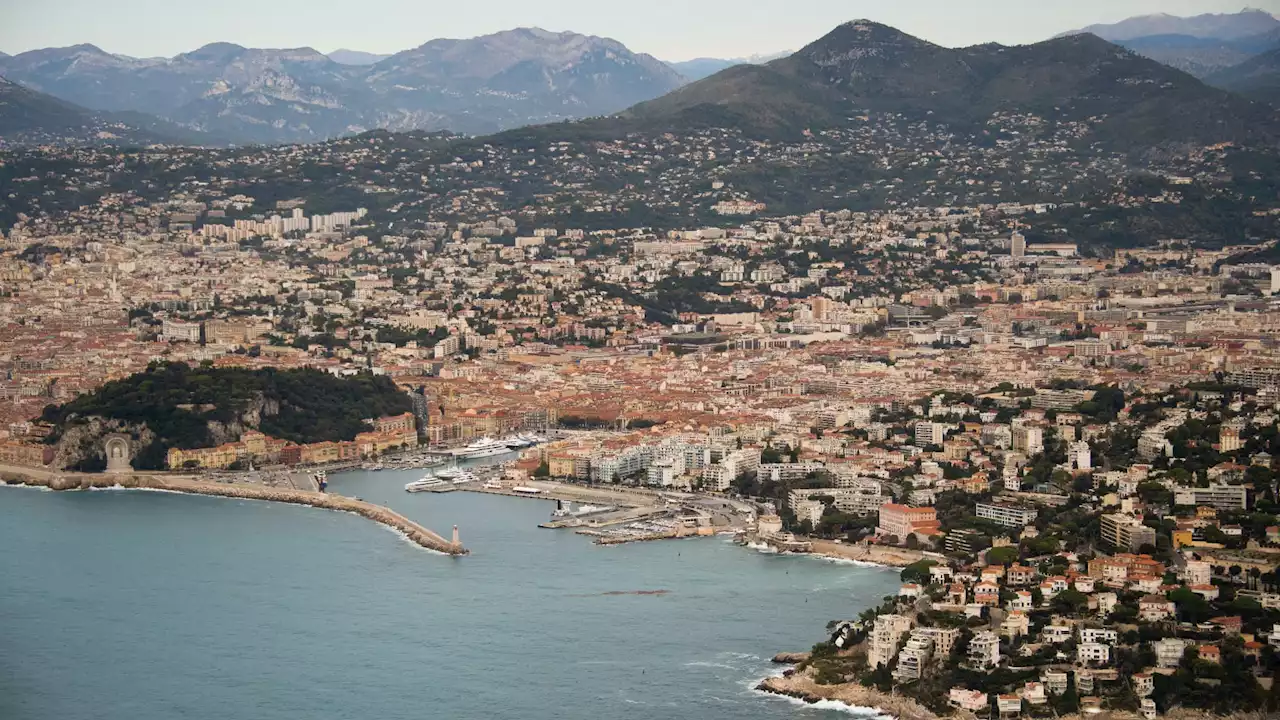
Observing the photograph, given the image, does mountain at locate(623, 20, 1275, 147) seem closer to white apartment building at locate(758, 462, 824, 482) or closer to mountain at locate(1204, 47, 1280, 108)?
mountain at locate(1204, 47, 1280, 108)

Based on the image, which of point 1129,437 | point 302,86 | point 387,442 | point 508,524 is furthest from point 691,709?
point 302,86

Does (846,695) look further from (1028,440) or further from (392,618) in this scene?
(1028,440)

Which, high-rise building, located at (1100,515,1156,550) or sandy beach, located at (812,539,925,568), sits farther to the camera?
sandy beach, located at (812,539,925,568)

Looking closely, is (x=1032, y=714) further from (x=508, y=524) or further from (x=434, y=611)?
(x=508, y=524)

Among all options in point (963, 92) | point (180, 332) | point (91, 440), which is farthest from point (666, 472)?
point (963, 92)

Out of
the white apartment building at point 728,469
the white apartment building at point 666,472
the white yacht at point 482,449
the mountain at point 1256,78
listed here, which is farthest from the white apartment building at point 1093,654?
the mountain at point 1256,78

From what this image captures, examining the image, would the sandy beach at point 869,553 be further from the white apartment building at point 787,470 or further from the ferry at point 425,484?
the ferry at point 425,484

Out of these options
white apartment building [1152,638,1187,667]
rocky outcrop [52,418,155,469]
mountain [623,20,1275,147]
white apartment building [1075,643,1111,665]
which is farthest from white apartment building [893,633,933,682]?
mountain [623,20,1275,147]
